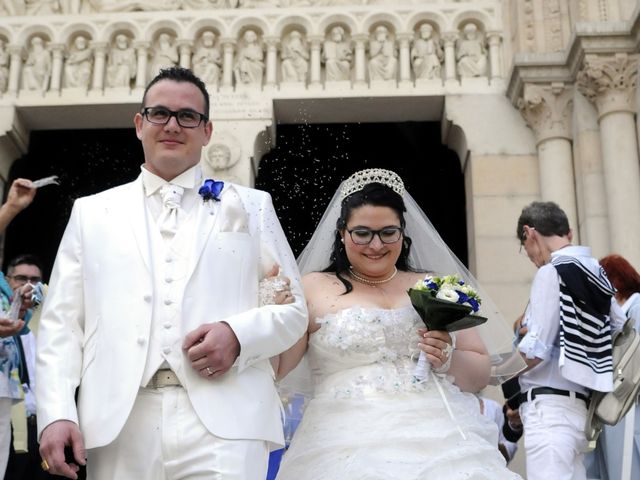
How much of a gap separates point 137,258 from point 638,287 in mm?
3413

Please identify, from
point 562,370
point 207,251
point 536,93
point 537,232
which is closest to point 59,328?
point 207,251

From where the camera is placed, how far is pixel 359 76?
8016mm

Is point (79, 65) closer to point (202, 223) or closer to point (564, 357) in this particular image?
point (564, 357)

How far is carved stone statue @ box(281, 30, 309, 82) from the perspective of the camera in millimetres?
8094

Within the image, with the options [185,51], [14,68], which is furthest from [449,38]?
[14,68]

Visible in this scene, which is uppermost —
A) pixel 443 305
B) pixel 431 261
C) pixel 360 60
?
pixel 360 60

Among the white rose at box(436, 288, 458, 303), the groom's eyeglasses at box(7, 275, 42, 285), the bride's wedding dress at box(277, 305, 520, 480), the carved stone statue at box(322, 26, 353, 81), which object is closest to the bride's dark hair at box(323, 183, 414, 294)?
the bride's wedding dress at box(277, 305, 520, 480)

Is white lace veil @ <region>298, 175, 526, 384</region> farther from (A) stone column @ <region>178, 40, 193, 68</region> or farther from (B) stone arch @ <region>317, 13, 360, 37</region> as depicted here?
(A) stone column @ <region>178, 40, 193, 68</region>

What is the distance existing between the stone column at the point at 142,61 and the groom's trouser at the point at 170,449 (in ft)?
20.2

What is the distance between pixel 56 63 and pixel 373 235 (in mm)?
5888

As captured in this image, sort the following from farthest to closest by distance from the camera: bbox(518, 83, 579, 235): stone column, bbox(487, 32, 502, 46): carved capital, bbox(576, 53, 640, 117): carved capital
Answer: bbox(487, 32, 502, 46): carved capital, bbox(518, 83, 579, 235): stone column, bbox(576, 53, 640, 117): carved capital

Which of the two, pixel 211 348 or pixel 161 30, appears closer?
pixel 211 348

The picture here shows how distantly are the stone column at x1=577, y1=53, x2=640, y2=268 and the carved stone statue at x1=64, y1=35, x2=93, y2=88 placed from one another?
15.4ft

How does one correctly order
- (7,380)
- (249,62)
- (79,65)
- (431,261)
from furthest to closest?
(79,65)
(249,62)
(7,380)
(431,261)
